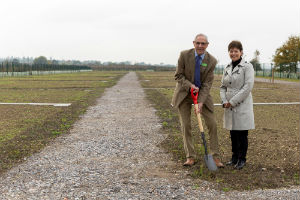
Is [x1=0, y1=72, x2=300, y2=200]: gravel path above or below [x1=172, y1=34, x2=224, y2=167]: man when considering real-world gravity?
below

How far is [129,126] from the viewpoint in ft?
25.7

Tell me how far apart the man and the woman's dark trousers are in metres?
0.28

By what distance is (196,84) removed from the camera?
15.7 feet

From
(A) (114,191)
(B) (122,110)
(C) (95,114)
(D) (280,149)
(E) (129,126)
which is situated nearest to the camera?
(A) (114,191)

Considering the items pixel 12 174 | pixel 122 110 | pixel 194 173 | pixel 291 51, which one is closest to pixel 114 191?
pixel 194 173

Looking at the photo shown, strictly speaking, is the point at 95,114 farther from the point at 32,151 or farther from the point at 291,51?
the point at 291,51

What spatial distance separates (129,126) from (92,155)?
2.57 m

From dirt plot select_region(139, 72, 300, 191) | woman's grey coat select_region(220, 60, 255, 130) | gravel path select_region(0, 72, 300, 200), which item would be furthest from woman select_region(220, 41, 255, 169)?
gravel path select_region(0, 72, 300, 200)

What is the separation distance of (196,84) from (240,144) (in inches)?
43.5

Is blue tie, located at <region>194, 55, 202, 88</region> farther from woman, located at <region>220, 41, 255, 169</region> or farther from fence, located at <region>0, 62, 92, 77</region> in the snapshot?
fence, located at <region>0, 62, 92, 77</region>

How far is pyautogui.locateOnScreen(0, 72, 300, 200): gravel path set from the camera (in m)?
3.70

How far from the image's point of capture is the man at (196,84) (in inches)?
184

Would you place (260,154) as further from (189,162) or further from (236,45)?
(236,45)

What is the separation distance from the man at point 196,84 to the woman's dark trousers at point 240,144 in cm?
28
